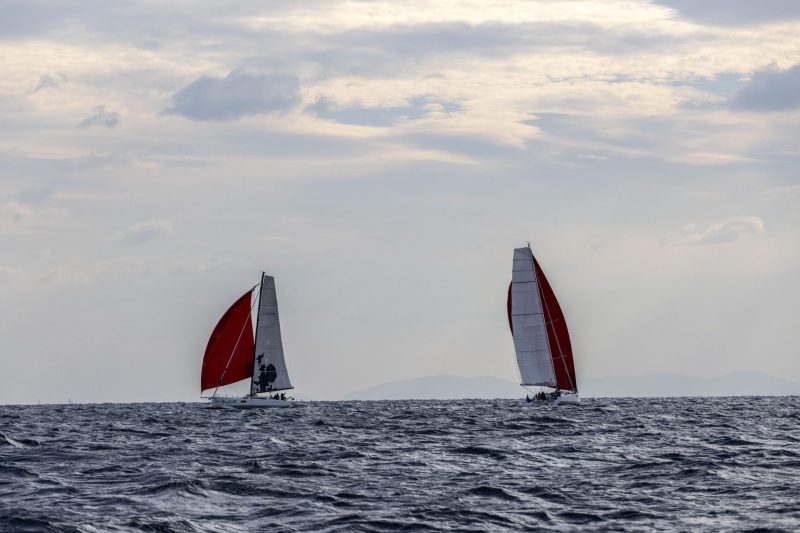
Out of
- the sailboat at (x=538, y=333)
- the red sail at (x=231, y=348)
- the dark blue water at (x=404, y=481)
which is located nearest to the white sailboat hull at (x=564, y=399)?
the sailboat at (x=538, y=333)

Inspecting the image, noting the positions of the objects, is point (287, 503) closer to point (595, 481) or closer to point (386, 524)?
point (386, 524)

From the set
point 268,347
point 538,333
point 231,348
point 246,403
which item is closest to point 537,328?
point 538,333

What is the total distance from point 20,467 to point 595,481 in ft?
52.9

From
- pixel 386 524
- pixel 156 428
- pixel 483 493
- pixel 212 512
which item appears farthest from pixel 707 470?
pixel 156 428

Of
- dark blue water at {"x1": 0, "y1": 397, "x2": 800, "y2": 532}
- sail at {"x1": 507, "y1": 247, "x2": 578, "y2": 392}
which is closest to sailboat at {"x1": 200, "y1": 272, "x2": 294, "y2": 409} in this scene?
sail at {"x1": 507, "y1": 247, "x2": 578, "y2": 392}

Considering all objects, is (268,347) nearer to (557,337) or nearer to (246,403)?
(246,403)

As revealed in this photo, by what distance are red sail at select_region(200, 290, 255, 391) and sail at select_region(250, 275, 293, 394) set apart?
749 mm

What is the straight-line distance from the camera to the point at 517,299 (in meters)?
78.3

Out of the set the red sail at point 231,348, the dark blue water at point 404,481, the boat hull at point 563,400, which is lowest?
the dark blue water at point 404,481

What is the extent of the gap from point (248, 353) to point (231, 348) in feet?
5.77

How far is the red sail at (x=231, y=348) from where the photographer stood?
79188mm

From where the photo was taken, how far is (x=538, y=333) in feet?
260

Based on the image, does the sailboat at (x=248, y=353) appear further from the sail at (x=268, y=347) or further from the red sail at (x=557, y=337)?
the red sail at (x=557, y=337)

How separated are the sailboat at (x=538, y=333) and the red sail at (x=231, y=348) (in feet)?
63.7
